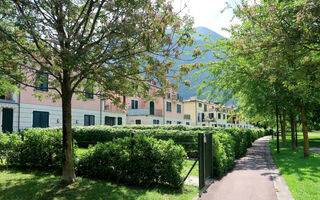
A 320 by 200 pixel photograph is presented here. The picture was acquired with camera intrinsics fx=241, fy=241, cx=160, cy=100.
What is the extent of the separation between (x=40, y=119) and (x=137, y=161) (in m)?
17.1

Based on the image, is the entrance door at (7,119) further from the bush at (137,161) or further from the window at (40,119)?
the bush at (137,161)

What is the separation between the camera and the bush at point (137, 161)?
6332mm

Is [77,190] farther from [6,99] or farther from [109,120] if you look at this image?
[109,120]

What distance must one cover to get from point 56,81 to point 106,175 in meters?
3.02

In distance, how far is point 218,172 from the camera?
8.39m

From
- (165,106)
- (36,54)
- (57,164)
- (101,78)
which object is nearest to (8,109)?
(57,164)

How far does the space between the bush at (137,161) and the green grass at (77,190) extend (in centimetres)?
29

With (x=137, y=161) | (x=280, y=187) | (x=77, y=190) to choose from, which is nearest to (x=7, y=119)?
(x=77, y=190)

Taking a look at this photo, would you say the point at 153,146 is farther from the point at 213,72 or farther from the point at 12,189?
the point at 213,72

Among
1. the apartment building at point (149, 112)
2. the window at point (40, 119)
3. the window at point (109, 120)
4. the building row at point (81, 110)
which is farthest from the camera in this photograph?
the apartment building at point (149, 112)

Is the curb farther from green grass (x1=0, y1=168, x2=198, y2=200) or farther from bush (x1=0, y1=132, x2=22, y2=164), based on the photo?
bush (x1=0, y1=132, x2=22, y2=164)

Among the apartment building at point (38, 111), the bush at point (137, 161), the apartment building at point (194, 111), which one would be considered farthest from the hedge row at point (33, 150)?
the apartment building at point (194, 111)

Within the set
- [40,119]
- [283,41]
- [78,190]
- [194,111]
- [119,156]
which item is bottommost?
[78,190]

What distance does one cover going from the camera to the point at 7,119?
1827 centimetres
